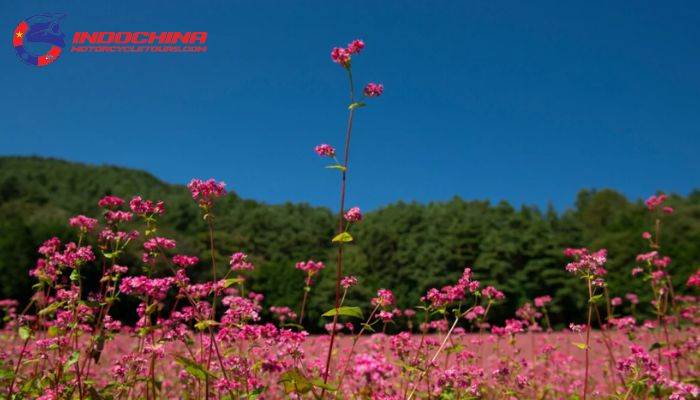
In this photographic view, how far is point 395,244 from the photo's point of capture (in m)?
40.0

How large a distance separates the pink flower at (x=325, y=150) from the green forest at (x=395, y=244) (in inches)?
892

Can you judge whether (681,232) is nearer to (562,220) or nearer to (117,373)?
(562,220)

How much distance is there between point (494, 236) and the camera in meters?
37.5

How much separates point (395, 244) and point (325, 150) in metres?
37.1

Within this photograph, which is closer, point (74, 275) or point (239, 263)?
point (74, 275)

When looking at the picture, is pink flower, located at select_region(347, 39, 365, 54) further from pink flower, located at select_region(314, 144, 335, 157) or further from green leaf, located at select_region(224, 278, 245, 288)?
green leaf, located at select_region(224, 278, 245, 288)

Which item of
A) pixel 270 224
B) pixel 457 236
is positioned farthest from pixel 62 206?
pixel 457 236

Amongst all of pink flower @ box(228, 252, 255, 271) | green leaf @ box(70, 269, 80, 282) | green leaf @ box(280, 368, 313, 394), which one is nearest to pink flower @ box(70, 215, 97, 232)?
green leaf @ box(70, 269, 80, 282)

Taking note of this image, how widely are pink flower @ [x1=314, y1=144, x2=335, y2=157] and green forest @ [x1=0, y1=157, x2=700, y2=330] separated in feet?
74.3

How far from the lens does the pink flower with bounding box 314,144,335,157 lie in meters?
3.34

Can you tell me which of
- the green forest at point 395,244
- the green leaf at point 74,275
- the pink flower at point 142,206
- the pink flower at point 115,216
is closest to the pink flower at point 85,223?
the pink flower at point 115,216

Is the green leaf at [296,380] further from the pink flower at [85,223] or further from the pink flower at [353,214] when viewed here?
the pink flower at [85,223]

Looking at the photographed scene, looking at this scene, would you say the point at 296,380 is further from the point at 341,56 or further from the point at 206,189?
the point at 341,56

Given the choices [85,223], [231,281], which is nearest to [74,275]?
[85,223]
